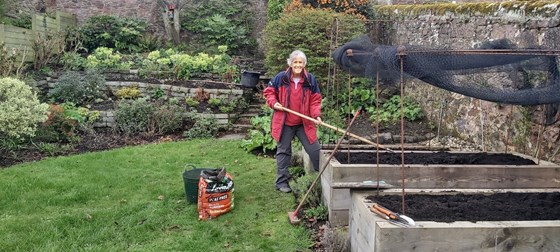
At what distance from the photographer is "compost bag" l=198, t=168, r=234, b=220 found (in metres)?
4.55

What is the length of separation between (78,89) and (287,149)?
5.83m

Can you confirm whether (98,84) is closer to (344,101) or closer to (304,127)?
(344,101)

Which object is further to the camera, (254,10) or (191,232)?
(254,10)

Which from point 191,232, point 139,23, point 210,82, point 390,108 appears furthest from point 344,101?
point 139,23

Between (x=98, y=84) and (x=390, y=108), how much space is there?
6062 millimetres

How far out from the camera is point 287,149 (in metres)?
5.42

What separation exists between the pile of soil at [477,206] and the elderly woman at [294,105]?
179 centimetres

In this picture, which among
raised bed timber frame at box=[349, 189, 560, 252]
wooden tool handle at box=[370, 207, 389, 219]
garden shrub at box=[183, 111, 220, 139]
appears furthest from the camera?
garden shrub at box=[183, 111, 220, 139]

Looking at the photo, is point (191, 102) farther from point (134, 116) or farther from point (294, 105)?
point (294, 105)

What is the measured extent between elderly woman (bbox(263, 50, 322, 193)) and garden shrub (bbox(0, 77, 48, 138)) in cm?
388

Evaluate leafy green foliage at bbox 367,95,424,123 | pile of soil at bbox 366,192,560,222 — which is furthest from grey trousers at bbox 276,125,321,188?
leafy green foliage at bbox 367,95,424,123

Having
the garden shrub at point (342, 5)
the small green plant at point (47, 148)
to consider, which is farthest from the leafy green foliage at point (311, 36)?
the small green plant at point (47, 148)

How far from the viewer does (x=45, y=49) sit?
420 inches

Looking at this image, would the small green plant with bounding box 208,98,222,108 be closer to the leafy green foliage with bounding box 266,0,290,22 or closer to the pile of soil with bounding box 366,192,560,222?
the leafy green foliage with bounding box 266,0,290,22
